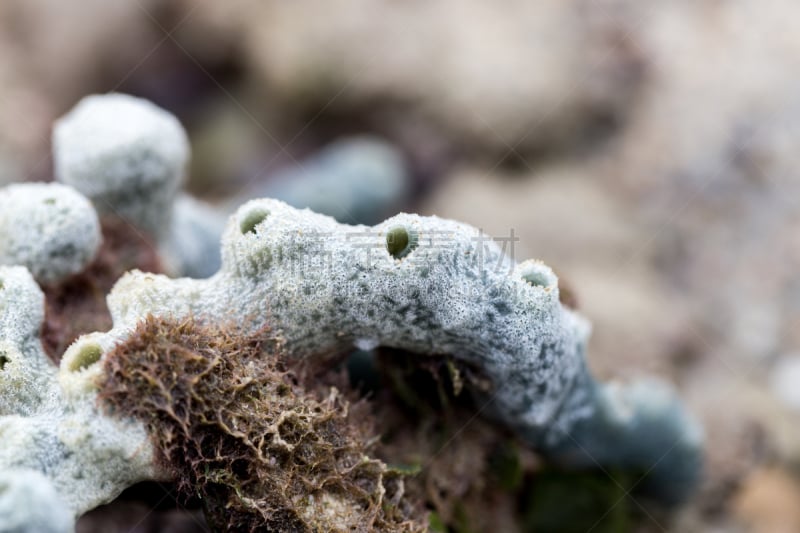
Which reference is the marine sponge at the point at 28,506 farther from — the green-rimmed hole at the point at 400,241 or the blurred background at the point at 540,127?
the blurred background at the point at 540,127

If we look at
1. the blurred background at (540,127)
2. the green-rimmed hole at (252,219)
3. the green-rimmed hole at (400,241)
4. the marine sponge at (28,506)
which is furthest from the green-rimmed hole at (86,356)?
the blurred background at (540,127)

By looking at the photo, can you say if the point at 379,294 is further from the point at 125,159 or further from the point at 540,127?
the point at 540,127

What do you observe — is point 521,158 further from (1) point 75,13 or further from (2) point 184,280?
(1) point 75,13

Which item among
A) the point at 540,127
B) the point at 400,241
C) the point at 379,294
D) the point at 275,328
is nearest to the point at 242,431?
the point at 275,328

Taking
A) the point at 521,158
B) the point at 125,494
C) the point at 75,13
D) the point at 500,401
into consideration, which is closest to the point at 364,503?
the point at 500,401

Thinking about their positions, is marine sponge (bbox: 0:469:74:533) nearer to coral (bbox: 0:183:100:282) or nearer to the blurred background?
coral (bbox: 0:183:100:282)

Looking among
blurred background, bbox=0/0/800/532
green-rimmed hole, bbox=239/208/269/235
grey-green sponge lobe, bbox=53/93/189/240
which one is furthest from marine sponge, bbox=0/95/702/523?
blurred background, bbox=0/0/800/532
